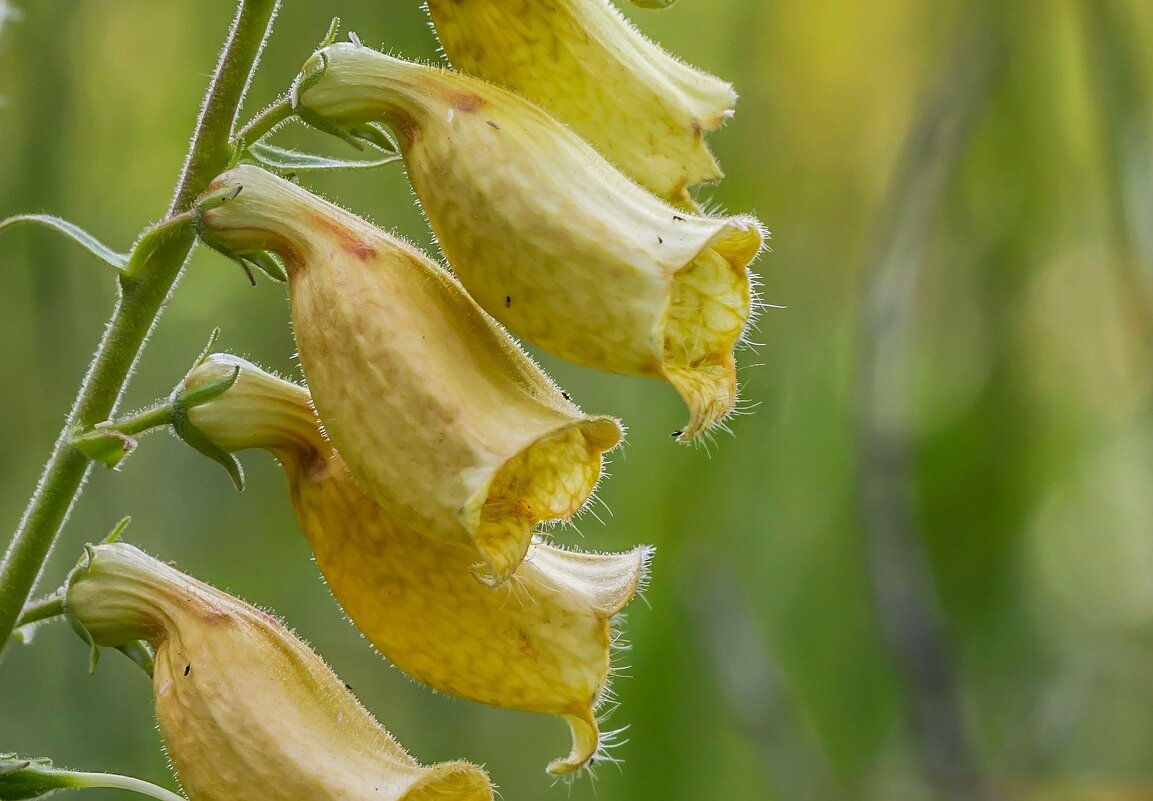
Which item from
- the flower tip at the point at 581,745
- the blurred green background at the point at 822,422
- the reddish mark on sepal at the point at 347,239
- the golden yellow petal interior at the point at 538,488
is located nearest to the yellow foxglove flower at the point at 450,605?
the flower tip at the point at 581,745

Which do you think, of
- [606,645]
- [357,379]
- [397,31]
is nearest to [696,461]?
[397,31]

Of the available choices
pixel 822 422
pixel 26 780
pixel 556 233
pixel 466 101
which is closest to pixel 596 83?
pixel 466 101

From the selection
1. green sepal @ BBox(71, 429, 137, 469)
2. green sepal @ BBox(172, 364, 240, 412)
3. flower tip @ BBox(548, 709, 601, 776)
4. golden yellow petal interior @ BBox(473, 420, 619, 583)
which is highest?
golden yellow petal interior @ BBox(473, 420, 619, 583)

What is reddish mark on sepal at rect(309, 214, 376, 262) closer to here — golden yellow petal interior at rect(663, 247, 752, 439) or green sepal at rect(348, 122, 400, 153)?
green sepal at rect(348, 122, 400, 153)

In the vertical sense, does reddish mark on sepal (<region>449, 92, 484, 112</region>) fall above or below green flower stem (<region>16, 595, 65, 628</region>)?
above

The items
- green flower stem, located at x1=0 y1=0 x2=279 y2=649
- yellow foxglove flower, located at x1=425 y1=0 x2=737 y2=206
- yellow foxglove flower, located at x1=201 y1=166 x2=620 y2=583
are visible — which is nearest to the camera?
yellow foxglove flower, located at x1=201 y1=166 x2=620 y2=583

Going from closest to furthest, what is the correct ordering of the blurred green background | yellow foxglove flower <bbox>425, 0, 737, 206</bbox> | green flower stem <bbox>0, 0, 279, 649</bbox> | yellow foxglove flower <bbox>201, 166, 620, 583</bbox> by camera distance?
yellow foxglove flower <bbox>201, 166, 620, 583</bbox> → green flower stem <bbox>0, 0, 279, 649</bbox> → yellow foxglove flower <bbox>425, 0, 737, 206</bbox> → the blurred green background

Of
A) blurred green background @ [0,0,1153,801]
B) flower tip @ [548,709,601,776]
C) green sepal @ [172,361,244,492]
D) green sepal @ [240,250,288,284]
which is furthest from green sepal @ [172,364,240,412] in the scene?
blurred green background @ [0,0,1153,801]

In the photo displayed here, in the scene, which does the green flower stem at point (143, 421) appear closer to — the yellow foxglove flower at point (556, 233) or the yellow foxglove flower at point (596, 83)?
the yellow foxglove flower at point (556, 233)
